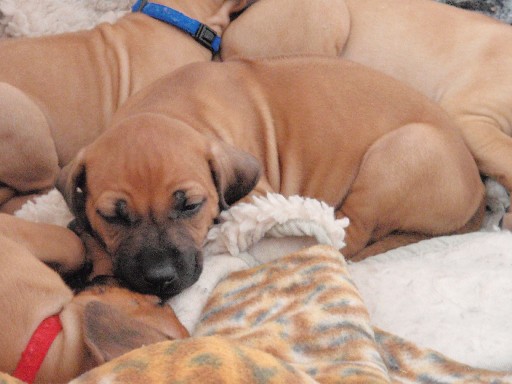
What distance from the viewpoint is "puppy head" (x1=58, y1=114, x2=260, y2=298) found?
95.2 inches

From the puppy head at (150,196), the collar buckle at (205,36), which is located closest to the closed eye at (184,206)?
the puppy head at (150,196)

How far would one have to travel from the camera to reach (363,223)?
3.15 m

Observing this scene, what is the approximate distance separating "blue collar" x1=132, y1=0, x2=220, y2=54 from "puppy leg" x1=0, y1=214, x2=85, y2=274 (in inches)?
66.8

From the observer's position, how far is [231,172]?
9.05ft

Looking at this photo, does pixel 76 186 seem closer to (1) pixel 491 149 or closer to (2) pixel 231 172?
(2) pixel 231 172

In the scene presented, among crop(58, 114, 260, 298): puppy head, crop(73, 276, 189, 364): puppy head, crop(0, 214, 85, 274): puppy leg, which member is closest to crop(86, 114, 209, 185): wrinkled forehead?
crop(58, 114, 260, 298): puppy head

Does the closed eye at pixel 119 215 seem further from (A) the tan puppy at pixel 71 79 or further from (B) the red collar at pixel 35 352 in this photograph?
(A) the tan puppy at pixel 71 79

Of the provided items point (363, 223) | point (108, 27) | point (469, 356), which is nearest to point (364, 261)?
point (363, 223)

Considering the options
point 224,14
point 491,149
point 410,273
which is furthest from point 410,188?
point 224,14

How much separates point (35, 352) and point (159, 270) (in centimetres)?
60

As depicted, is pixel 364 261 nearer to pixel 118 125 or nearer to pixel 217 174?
pixel 217 174

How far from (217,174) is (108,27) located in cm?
161

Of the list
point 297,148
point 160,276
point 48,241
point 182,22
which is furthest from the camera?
point 182,22

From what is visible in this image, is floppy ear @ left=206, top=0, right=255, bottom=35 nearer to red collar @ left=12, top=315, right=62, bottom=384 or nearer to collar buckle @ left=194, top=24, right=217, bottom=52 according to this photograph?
collar buckle @ left=194, top=24, right=217, bottom=52
